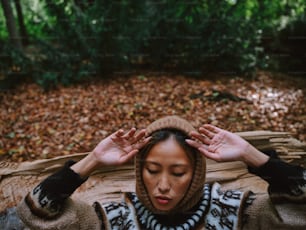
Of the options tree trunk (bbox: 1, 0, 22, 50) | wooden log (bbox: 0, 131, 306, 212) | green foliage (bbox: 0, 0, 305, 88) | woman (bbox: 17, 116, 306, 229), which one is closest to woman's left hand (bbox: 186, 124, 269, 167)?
woman (bbox: 17, 116, 306, 229)

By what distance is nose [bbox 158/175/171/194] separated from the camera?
167 centimetres

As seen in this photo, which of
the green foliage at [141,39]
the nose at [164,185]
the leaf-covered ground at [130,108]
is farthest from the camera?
the green foliage at [141,39]

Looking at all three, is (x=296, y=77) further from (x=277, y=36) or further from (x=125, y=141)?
(x=125, y=141)

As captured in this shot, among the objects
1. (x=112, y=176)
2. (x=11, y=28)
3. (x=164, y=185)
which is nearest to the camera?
(x=164, y=185)

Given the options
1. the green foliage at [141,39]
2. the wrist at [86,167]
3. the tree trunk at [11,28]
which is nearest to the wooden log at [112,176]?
the wrist at [86,167]

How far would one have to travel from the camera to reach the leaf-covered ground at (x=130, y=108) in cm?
500

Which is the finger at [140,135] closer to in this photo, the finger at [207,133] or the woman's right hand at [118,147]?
the woman's right hand at [118,147]

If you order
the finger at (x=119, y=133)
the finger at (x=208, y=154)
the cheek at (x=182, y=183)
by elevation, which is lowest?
the cheek at (x=182, y=183)

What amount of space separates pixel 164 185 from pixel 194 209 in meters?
0.33

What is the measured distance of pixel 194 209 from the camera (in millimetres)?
1892

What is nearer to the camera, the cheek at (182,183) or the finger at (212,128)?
the cheek at (182,183)

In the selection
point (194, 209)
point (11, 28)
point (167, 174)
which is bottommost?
point (194, 209)

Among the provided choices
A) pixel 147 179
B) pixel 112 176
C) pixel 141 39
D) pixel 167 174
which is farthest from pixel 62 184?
pixel 141 39

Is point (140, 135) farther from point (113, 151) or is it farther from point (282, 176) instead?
point (282, 176)
